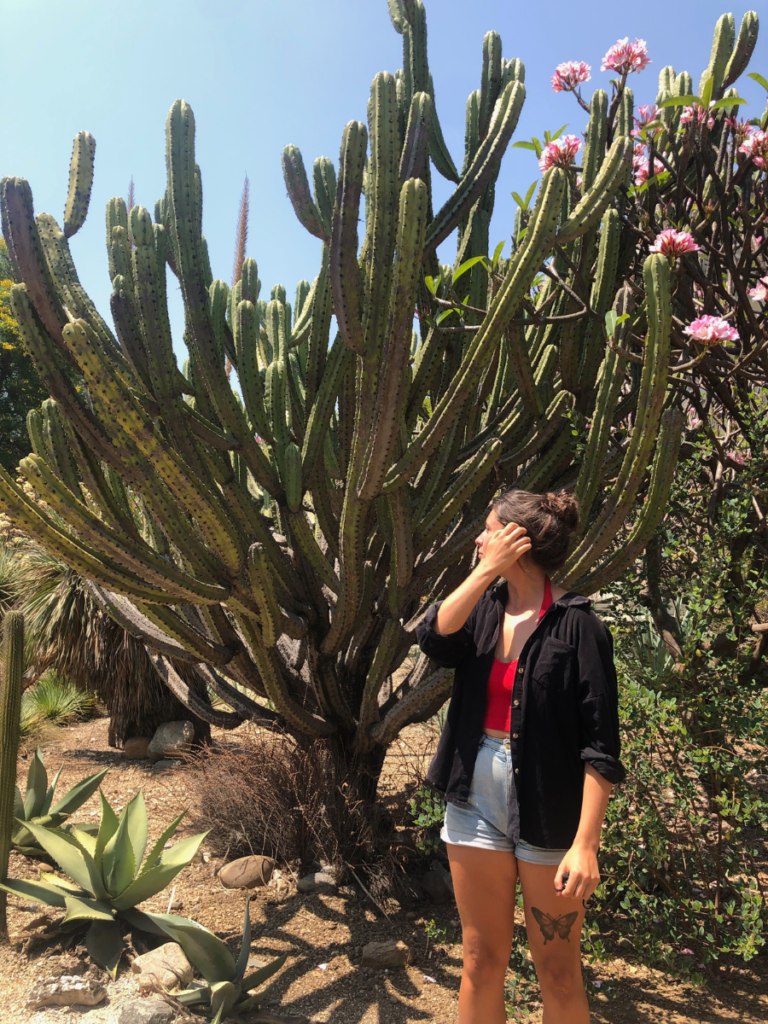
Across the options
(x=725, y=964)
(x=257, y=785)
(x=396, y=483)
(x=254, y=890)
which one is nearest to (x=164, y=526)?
(x=396, y=483)

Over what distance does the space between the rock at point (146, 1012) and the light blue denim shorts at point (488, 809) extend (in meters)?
1.42

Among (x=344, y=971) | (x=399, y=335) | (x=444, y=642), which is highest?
(x=399, y=335)

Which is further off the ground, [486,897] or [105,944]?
[486,897]

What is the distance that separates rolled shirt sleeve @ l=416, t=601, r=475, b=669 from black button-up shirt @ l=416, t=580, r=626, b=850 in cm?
11

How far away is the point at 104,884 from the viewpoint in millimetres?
3268

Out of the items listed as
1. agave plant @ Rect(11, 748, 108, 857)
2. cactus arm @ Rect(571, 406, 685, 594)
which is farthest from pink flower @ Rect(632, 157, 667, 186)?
agave plant @ Rect(11, 748, 108, 857)

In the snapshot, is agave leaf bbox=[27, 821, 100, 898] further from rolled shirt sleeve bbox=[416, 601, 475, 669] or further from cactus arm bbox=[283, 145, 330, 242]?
cactus arm bbox=[283, 145, 330, 242]

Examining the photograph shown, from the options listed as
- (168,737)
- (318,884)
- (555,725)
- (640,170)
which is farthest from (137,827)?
(640,170)

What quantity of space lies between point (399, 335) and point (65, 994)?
276cm

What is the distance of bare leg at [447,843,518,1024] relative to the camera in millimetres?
2051

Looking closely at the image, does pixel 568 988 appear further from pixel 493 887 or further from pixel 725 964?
pixel 725 964

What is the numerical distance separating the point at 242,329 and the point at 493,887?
285 centimetres

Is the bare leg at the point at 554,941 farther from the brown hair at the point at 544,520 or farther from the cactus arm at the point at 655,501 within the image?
the cactus arm at the point at 655,501

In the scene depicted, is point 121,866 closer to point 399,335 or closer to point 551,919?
point 551,919
